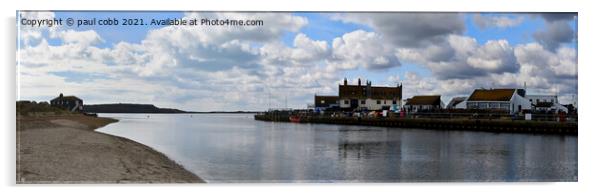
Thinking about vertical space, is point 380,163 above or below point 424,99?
below

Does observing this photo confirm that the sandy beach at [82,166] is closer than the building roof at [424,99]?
Yes

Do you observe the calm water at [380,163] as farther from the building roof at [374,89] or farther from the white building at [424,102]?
the white building at [424,102]

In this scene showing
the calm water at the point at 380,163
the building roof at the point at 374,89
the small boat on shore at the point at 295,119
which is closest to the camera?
the calm water at the point at 380,163

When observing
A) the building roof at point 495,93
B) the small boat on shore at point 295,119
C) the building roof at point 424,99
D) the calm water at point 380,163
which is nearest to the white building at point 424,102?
the building roof at point 424,99

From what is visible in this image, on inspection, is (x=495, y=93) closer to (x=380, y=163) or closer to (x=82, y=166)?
(x=380, y=163)

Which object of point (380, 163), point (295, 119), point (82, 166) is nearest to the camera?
point (82, 166)

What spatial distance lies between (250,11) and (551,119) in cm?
2482

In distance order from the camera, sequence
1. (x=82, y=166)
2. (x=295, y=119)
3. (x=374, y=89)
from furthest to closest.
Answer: (x=295, y=119)
(x=374, y=89)
(x=82, y=166)

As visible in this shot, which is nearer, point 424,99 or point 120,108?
point 120,108

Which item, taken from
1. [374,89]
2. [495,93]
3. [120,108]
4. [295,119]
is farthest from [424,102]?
[295,119]

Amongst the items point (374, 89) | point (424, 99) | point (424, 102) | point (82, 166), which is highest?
point (374, 89)
